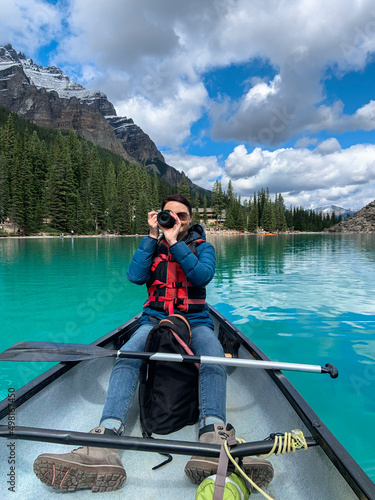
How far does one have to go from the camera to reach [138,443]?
5.18 feet

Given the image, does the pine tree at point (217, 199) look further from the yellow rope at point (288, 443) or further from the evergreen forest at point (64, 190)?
the yellow rope at point (288, 443)

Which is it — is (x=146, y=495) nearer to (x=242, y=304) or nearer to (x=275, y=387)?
(x=275, y=387)

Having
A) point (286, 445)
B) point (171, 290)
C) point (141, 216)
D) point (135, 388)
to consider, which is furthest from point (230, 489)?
point (141, 216)

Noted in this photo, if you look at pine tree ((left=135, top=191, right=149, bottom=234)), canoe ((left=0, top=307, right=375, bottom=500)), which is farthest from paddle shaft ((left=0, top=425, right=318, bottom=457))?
pine tree ((left=135, top=191, right=149, bottom=234))

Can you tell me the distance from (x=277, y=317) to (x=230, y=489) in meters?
7.25

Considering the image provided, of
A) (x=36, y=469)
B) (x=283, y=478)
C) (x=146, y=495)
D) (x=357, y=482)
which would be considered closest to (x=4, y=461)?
(x=36, y=469)

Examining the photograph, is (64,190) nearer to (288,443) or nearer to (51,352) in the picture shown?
(51,352)

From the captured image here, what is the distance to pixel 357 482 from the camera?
1361 mm

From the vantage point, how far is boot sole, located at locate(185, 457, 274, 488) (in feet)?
5.52

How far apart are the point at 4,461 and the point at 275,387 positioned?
207 centimetres

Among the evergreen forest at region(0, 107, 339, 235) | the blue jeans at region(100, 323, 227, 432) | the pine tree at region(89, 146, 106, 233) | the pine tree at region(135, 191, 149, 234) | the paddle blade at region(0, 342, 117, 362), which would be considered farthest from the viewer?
the pine tree at region(135, 191, 149, 234)

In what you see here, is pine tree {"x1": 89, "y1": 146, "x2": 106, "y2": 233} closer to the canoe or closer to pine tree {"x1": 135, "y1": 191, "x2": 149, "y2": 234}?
pine tree {"x1": 135, "y1": 191, "x2": 149, "y2": 234}

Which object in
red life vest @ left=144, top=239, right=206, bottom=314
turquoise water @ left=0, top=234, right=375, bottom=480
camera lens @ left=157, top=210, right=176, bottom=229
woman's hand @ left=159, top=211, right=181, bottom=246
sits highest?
camera lens @ left=157, top=210, right=176, bottom=229

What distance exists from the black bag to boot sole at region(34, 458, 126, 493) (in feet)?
1.53
